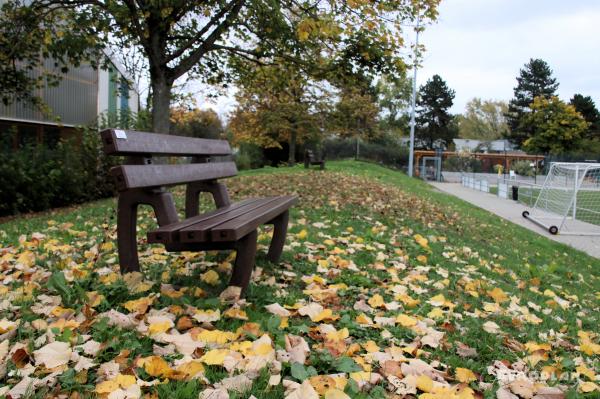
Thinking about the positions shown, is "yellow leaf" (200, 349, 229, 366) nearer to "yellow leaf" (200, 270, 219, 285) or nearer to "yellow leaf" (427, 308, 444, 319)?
"yellow leaf" (200, 270, 219, 285)

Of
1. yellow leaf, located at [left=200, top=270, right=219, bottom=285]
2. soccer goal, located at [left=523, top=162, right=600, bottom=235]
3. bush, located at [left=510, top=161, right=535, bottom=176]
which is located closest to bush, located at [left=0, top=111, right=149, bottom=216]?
yellow leaf, located at [left=200, top=270, right=219, bottom=285]

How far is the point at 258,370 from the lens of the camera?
199cm

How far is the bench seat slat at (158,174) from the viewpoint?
2.58 meters

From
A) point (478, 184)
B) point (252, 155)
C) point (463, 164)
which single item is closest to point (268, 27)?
point (478, 184)

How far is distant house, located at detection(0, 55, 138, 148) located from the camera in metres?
16.6

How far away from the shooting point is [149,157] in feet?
10.0

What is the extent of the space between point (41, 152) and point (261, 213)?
9293 millimetres

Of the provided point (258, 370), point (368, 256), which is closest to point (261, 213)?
point (258, 370)

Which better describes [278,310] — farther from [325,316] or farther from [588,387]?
[588,387]

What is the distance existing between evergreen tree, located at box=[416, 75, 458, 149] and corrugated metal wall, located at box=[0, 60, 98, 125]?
57.8 meters

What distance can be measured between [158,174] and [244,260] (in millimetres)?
739

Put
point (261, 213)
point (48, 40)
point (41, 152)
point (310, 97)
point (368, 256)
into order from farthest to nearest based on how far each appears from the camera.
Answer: point (310, 97) < point (41, 152) < point (48, 40) < point (368, 256) < point (261, 213)

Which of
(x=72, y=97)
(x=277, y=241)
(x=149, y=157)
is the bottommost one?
(x=277, y=241)

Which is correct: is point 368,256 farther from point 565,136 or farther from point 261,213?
point 565,136
